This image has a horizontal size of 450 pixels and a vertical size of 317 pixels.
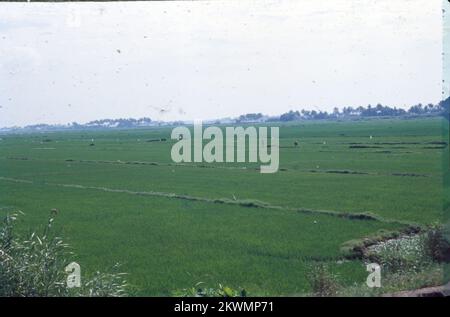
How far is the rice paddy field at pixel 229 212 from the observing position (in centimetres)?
732

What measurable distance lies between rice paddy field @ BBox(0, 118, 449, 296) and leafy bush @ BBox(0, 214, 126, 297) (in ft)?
6.92

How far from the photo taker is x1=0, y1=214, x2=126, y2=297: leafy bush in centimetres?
412

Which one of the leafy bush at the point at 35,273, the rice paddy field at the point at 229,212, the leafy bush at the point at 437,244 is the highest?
the leafy bush at the point at 35,273

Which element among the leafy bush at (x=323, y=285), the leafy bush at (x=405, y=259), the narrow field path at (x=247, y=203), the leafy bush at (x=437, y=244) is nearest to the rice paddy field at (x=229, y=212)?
the narrow field path at (x=247, y=203)

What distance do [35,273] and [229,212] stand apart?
7598mm

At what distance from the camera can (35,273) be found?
4160mm

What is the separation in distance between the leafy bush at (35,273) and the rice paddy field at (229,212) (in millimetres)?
2109

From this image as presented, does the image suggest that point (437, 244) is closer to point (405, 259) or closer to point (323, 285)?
point (405, 259)

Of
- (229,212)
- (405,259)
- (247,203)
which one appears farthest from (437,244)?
(247,203)

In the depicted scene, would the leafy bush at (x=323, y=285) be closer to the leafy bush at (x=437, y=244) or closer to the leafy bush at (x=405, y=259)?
the leafy bush at (x=405, y=259)

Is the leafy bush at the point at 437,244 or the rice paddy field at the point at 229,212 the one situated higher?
the leafy bush at the point at 437,244

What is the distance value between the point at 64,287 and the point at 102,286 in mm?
283
